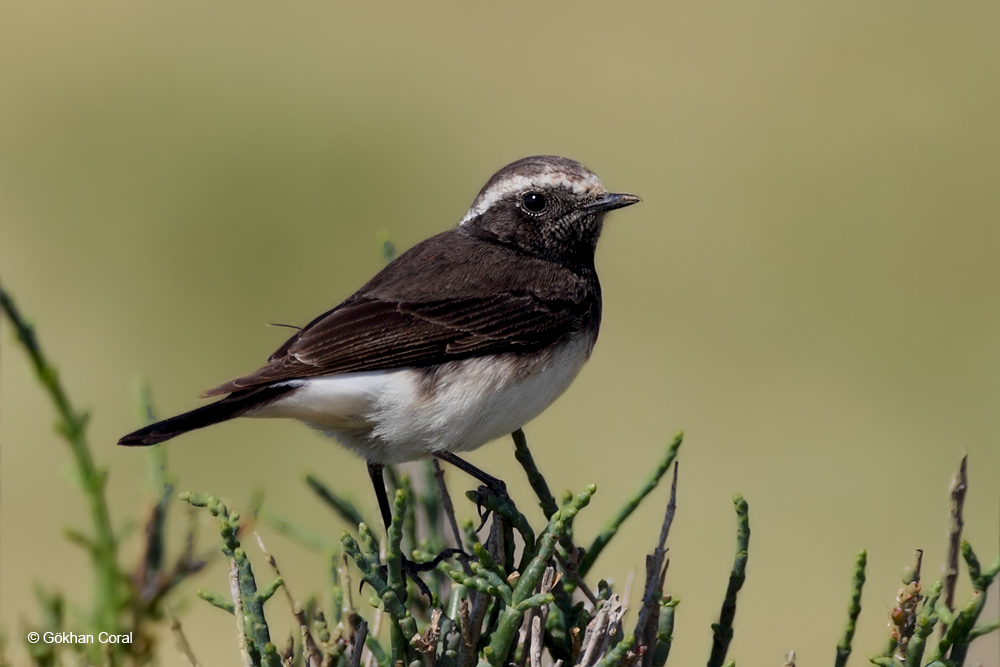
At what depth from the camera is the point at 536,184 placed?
15.4 feet

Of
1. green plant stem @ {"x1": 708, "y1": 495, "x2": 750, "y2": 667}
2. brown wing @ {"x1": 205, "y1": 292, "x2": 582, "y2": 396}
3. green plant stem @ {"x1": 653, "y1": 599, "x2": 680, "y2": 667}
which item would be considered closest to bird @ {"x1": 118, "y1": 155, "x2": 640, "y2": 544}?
brown wing @ {"x1": 205, "y1": 292, "x2": 582, "y2": 396}

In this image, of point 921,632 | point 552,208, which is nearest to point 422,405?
point 552,208

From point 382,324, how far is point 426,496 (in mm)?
686

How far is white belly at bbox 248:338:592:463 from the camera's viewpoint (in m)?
3.77

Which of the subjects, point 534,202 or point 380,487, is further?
point 534,202

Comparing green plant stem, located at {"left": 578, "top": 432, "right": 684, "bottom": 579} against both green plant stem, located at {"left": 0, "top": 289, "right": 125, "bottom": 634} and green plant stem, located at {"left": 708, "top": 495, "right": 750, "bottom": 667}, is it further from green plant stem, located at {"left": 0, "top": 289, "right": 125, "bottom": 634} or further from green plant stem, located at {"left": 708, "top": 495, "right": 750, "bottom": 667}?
green plant stem, located at {"left": 0, "top": 289, "right": 125, "bottom": 634}

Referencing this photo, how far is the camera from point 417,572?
3479 mm

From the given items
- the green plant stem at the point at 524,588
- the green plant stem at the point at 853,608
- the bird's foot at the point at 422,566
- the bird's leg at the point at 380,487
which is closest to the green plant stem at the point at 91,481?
the green plant stem at the point at 524,588

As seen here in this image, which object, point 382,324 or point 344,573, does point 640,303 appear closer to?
point 382,324

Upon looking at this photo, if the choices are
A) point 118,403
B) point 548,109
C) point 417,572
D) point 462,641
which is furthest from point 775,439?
point 462,641

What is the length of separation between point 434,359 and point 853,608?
1784 mm

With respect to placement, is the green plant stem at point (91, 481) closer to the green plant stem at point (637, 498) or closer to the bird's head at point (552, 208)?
the green plant stem at point (637, 498)

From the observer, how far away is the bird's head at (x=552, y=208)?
15.3 feet

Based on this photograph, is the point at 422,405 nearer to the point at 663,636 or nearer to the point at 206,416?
the point at 206,416
